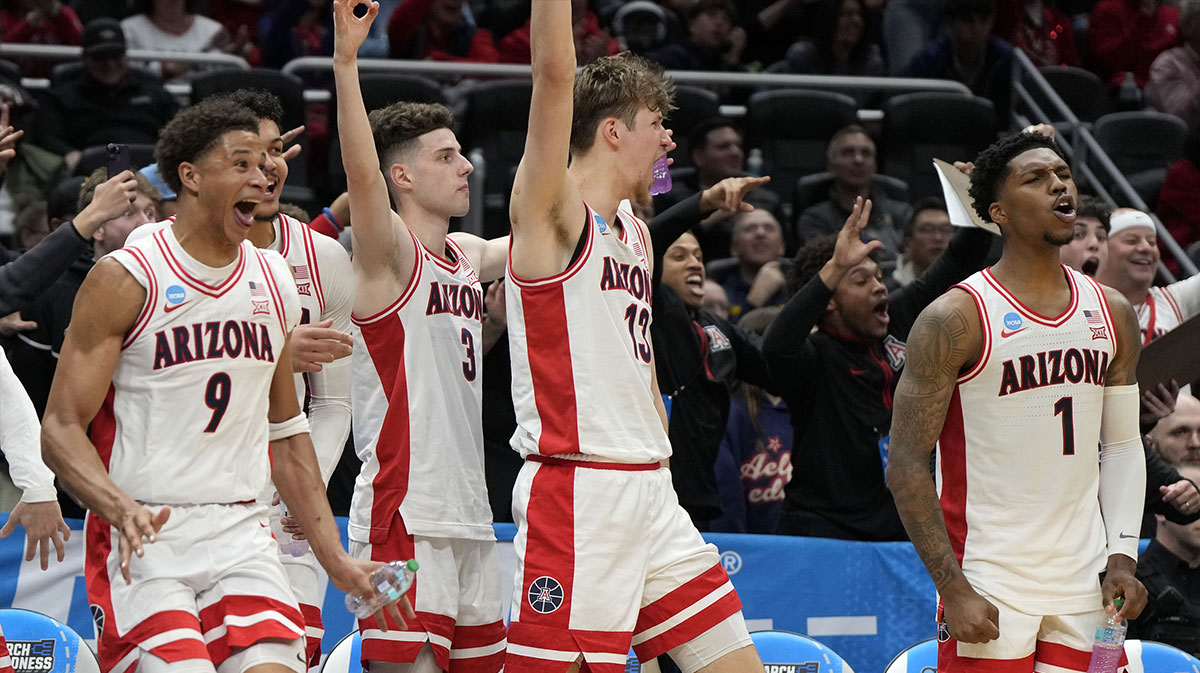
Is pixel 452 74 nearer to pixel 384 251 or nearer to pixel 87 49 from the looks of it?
pixel 87 49

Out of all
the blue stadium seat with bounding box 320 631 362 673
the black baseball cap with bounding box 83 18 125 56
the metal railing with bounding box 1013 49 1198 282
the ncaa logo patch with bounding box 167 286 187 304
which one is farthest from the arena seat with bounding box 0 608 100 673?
the metal railing with bounding box 1013 49 1198 282

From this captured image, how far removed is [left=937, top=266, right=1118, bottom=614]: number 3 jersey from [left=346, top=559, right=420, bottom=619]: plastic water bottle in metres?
1.88

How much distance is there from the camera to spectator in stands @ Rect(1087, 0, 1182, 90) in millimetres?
13609

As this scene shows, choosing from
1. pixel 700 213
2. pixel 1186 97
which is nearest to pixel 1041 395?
pixel 700 213

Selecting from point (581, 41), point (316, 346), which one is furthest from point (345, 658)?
point (581, 41)

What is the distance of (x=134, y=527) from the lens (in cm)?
438

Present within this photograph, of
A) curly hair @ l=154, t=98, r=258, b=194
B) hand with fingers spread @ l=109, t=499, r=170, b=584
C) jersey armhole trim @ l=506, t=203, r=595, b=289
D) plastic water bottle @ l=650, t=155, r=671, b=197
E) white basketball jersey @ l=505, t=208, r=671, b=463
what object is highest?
curly hair @ l=154, t=98, r=258, b=194

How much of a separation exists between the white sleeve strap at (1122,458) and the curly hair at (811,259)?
→ 2654 mm

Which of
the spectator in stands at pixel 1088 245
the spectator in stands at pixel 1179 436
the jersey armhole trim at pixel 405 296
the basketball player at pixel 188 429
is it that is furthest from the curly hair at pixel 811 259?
the basketball player at pixel 188 429

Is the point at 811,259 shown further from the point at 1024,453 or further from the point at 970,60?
the point at 970,60

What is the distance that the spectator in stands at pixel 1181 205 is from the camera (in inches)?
451

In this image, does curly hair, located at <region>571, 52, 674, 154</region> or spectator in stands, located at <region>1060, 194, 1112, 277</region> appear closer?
curly hair, located at <region>571, 52, 674, 154</region>

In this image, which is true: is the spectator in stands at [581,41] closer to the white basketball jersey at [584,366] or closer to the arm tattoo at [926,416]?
the arm tattoo at [926,416]

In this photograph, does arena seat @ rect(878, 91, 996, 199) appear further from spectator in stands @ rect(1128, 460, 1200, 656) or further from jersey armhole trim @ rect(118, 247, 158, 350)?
jersey armhole trim @ rect(118, 247, 158, 350)
